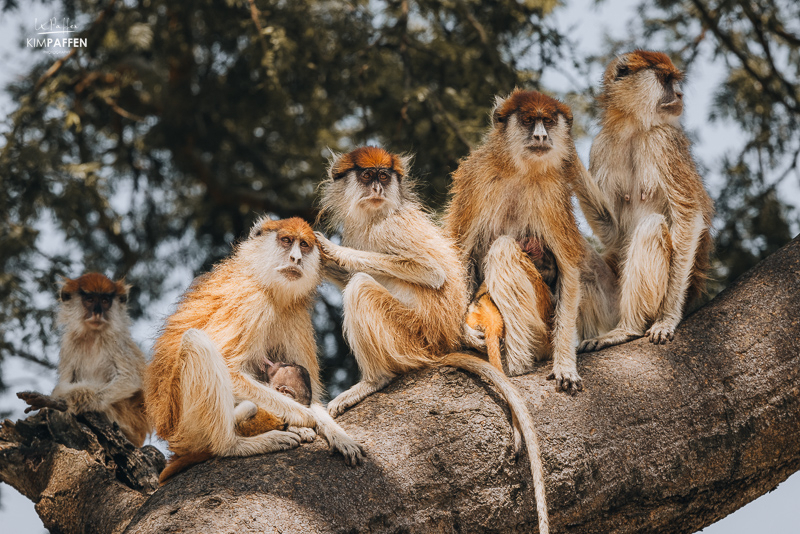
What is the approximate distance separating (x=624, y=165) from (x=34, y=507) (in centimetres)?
371

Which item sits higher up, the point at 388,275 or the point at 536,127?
the point at 536,127

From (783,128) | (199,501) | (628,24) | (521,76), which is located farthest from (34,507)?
(783,128)

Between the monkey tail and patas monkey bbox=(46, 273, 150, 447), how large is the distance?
6.54 feet

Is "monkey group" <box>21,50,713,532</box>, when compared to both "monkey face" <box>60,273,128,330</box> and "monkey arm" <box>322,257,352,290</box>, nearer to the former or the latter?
"monkey arm" <box>322,257,352,290</box>

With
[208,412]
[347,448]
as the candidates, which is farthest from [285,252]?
[347,448]

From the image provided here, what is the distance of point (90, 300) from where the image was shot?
5.44 meters

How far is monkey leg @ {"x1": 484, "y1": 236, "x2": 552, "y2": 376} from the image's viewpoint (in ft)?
12.4

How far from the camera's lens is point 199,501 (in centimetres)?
258

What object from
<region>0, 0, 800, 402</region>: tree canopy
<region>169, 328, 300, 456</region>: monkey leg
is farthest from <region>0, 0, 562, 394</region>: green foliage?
<region>169, 328, 300, 456</region>: monkey leg

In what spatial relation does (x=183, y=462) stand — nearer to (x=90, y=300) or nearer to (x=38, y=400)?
(x=38, y=400)

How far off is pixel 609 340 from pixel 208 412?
2.02m

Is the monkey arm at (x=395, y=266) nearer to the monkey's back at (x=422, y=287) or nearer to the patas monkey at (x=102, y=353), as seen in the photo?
the monkey's back at (x=422, y=287)

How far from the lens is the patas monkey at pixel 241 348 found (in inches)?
120

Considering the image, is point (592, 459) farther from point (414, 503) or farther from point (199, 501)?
point (199, 501)
